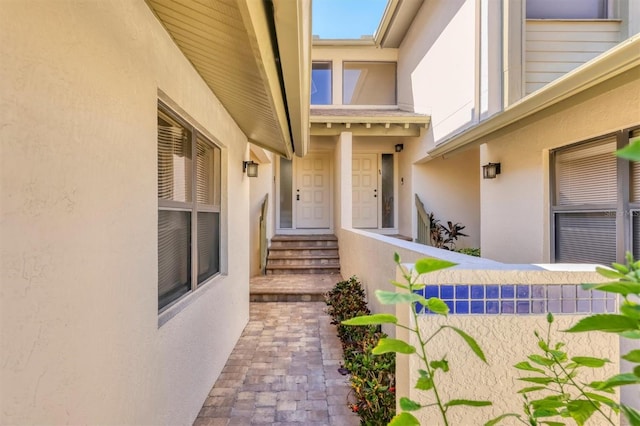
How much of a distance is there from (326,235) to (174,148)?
6.31 metres

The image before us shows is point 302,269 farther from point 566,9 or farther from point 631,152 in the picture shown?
point 631,152

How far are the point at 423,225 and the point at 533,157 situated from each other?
11.8 ft

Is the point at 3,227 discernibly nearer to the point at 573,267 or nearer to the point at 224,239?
the point at 573,267

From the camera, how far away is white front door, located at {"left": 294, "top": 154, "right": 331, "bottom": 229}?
9070mm

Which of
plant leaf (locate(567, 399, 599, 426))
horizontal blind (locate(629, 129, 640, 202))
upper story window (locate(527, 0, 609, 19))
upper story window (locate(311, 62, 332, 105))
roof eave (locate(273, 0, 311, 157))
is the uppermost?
upper story window (locate(311, 62, 332, 105))

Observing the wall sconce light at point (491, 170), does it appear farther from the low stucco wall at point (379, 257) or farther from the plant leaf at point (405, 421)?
the plant leaf at point (405, 421)

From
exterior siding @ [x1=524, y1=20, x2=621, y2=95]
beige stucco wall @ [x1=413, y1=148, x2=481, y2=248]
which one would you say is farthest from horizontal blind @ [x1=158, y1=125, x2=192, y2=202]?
beige stucco wall @ [x1=413, y1=148, x2=481, y2=248]

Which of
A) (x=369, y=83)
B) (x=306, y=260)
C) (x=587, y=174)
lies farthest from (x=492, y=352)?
(x=369, y=83)

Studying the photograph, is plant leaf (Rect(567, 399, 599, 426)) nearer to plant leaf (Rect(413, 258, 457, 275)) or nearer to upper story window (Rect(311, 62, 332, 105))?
plant leaf (Rect(413, 258, 457, 275))

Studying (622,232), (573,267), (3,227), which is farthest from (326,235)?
(3,227)

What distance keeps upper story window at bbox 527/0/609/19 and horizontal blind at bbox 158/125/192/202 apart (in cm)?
494

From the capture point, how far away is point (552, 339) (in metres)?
1.40

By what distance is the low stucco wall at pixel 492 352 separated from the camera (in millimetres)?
1384

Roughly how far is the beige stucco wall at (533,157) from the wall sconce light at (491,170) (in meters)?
0.07
